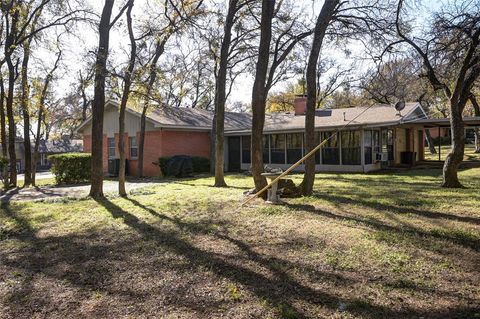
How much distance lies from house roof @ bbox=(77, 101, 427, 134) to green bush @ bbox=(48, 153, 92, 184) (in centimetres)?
376

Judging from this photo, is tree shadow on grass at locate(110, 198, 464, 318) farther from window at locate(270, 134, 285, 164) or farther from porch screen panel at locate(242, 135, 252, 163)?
porch screen panel at locate(242, 135, 252, 163)

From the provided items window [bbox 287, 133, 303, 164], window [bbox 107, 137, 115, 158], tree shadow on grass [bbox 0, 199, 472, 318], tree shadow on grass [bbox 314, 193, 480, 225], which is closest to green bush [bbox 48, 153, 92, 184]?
window [bbox 107, 137, 115, 158]

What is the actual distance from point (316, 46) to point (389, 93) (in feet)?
84.6

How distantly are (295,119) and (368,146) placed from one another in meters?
4.84

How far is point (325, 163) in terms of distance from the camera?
2133cm

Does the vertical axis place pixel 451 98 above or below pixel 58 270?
above

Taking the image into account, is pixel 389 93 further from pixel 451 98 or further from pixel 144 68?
pixel 144 68

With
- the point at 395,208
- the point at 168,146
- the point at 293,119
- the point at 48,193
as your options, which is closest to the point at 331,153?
→ the point at 293,119

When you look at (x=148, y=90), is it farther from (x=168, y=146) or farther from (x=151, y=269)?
(x=168, y=146)

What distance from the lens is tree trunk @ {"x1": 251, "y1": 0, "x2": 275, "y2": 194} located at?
34.1 ft

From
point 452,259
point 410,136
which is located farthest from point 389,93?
point 452,259

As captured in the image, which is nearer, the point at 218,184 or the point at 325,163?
the point at 218,184

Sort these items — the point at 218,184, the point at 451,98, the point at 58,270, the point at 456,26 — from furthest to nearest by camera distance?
the point at 218,184 → the point at 451,98 → the point at 456,26 → the point at 58,270

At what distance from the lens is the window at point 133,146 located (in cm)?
2441
